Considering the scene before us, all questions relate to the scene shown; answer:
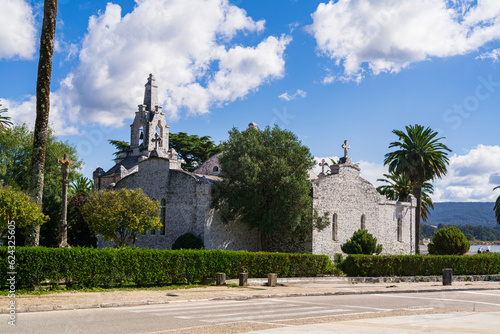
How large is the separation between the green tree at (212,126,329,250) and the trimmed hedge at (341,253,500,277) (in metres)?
5.02

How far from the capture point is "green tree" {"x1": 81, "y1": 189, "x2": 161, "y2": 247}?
32.1 metres

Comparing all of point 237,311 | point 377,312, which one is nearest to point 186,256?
point 237,311

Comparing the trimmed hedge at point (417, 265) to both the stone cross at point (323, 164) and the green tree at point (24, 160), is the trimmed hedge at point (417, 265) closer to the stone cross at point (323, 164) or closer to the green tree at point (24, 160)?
the stone cross at point (323, 164)

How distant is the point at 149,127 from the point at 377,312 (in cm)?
4055


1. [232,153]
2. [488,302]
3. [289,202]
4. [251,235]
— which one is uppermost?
[232,153]

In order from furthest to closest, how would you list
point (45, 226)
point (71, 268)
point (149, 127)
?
point (149, 127), point (45, 226), point (71, 268)

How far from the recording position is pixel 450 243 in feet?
138

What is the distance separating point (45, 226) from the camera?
42.7m

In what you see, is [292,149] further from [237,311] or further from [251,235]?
[237,311]

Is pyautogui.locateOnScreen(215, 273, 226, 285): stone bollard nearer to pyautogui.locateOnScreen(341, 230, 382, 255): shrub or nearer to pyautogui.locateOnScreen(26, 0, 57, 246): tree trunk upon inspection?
pyautogui.locateOnScreen(26, 0, 57, 246): tree trunk

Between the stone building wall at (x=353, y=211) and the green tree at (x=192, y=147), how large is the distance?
3402cm

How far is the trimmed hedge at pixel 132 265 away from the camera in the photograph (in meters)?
19.9

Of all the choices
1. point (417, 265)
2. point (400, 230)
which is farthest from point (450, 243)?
point (417, 265)

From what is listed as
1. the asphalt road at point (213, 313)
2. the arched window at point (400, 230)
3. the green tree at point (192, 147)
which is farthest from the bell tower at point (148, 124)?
the asphalt road at point (213, 313)
